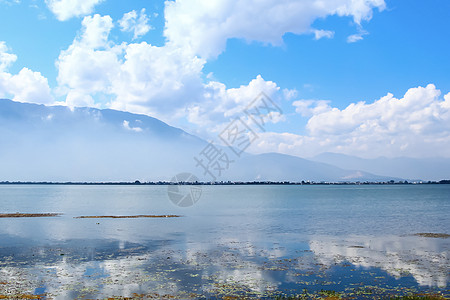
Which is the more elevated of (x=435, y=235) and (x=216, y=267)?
(x=216, y=267)

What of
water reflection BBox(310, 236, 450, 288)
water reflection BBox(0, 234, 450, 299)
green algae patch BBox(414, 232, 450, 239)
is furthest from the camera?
green algae patch BBox(414, 232, 450, 239)

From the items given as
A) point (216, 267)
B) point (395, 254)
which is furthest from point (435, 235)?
point (216, 267)

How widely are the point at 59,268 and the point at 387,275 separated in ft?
103

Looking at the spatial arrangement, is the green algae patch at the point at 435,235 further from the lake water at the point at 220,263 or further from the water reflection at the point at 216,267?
the water reflection at the point at 216,267

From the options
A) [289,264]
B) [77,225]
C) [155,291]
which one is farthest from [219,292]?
[77,225]

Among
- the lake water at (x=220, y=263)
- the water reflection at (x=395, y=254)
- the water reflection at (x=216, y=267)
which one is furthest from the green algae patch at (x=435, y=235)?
the water reflection at (x=216, y=267)

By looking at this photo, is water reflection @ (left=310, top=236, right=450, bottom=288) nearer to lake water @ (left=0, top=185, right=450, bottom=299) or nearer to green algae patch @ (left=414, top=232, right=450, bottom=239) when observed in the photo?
lake water @ (left=0, top=185, right=450, bottom=299)

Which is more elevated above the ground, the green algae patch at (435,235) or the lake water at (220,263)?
the lake water at (220,263)

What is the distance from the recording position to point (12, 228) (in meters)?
68.4

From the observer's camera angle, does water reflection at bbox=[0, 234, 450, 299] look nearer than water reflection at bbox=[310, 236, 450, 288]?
Yes

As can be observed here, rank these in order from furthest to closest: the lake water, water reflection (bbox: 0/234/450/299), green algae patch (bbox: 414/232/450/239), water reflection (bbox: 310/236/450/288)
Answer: green algae patch (bbox: 414/232/450/239), water reflection (bbox: 310/236/450/288), water reflection (bbox: 0/234/450/299), the lake water

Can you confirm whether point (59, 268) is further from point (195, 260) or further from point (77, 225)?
point (77, 225)

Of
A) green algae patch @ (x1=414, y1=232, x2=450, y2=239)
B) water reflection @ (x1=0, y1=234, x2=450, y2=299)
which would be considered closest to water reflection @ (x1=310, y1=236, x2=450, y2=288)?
water reflection @ (x1=0, y1=234, x2=450, y2=299)

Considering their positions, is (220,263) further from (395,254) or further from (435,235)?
(435,235)
